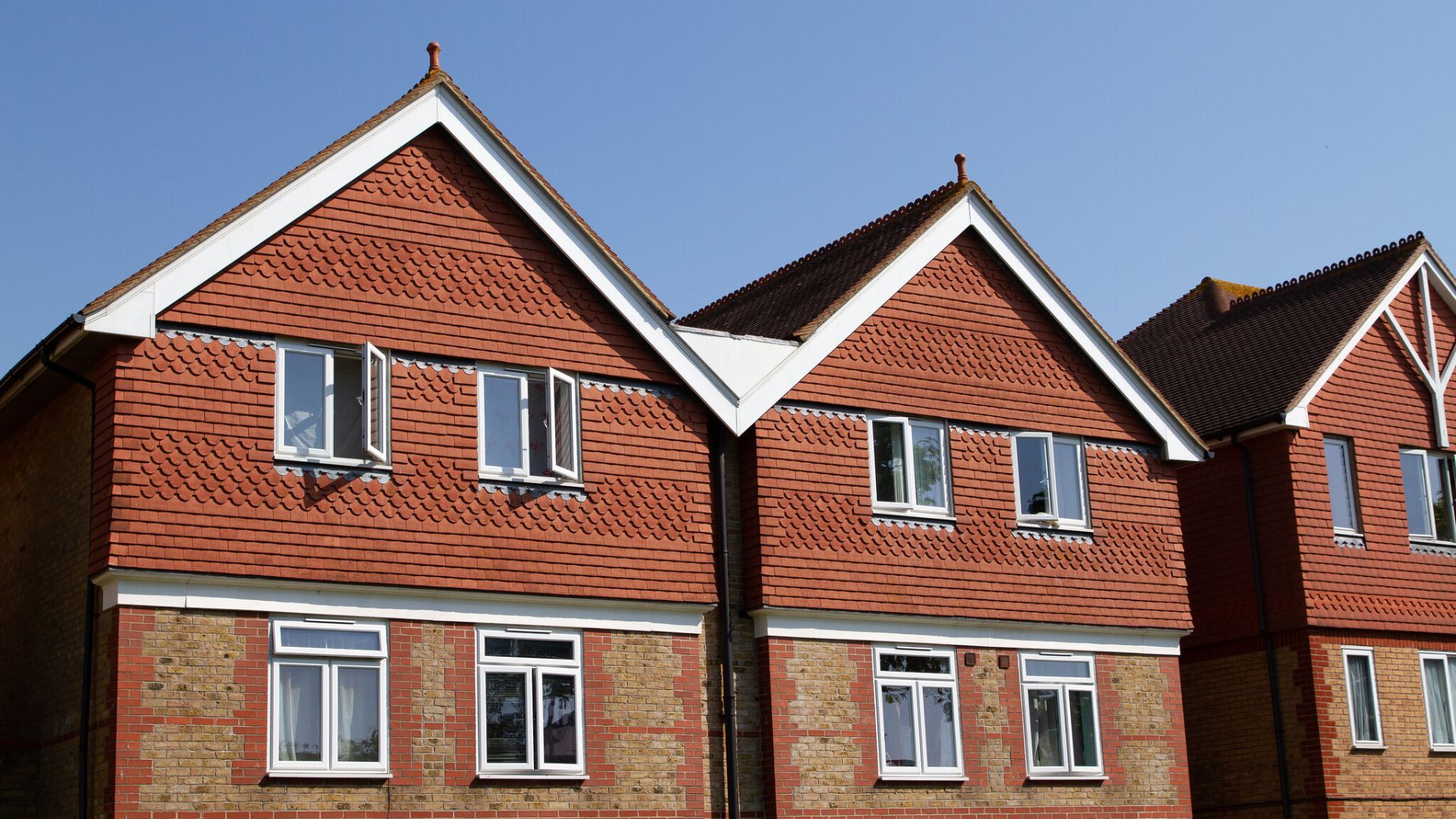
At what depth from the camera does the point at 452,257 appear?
855 inches

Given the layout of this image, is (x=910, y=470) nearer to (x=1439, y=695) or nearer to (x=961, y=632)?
(x=961, y=632)

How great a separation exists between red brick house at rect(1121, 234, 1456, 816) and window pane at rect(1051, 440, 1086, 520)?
4.27 m

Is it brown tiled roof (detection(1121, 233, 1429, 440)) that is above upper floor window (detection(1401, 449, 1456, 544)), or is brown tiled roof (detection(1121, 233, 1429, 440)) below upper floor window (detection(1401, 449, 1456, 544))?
above

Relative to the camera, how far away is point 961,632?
24.3 metres

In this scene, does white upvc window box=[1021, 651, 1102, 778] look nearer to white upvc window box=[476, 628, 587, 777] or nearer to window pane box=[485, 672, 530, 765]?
white upvc window box=[476, 628, 587, 777]

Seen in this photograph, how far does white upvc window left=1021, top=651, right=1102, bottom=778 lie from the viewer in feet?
80.7

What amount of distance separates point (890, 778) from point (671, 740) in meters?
3.10

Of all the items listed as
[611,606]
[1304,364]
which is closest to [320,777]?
[611,606]

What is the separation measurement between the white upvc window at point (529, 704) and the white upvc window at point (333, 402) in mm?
2597

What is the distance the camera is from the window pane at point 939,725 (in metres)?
23.7

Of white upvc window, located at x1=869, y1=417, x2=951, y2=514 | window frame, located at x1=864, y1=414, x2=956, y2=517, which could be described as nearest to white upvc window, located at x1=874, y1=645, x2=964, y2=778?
window frame, located at x1=864, y1=414, x2=956, y2=517

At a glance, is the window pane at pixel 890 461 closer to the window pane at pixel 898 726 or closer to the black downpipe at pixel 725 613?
the black downpipe at pixel 725 613

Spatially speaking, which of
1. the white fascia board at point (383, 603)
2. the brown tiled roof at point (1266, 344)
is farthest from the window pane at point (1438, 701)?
the white fascia board at point (383, 603)

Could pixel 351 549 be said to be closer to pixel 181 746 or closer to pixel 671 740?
pixel 181 746
